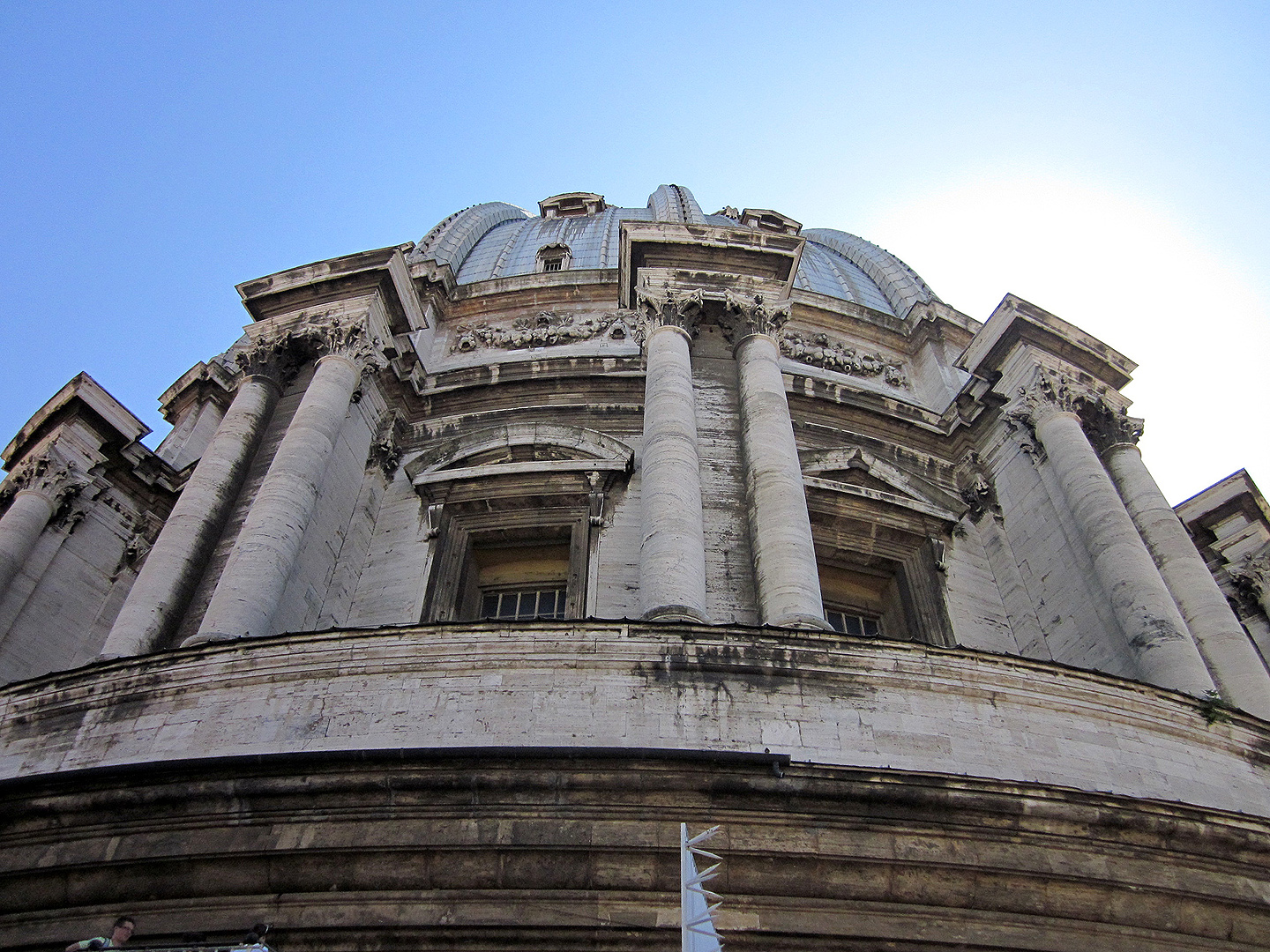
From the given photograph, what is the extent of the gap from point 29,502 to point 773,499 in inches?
597

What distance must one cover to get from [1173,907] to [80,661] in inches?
734

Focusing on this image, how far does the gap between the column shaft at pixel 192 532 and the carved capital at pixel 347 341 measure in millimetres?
1146

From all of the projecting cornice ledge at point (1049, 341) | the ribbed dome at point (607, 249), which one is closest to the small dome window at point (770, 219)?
the ribbed dome at point (607, 249)

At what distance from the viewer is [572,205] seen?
45.2 meters

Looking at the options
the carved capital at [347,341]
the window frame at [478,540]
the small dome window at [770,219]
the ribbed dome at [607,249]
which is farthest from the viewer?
the small dome window at [770,219]

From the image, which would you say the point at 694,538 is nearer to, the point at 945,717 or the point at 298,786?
the point at 945,717

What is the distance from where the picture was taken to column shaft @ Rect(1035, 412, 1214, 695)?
1433 centimetres

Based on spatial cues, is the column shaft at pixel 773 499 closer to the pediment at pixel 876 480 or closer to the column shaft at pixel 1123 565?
the pediment at pixel 876 480

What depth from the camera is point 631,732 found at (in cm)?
1047

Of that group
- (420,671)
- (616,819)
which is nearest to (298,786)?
(420,671)

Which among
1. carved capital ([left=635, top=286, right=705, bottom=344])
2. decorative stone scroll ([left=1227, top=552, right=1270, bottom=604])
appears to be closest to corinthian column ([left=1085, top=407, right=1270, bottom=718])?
decorative stone scroll ([left=1227, top=552, right=1270, bottom=604])

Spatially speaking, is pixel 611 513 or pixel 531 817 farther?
pixel 611 513

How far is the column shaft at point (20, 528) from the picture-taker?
64.0 ft

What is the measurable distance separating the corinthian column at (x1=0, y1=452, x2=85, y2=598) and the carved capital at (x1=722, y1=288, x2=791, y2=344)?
13.9 m
